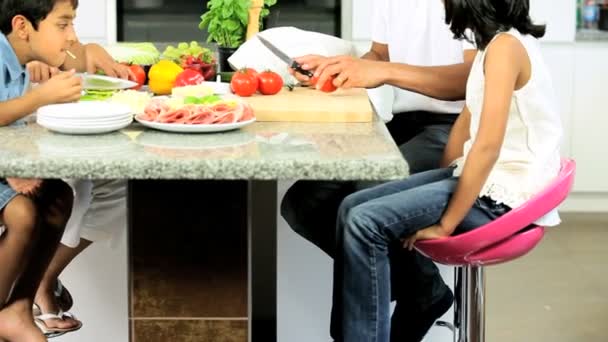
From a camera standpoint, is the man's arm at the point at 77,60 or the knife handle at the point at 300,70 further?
the man's arm at the point at 77,60

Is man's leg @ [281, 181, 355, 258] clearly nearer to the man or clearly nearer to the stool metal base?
the man

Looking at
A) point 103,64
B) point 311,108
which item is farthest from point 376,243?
point 103,64

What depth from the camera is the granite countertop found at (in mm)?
1771

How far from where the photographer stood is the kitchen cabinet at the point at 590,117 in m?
4.82

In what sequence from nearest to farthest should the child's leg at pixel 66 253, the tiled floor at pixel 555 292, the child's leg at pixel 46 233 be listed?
the child's leg at pixel 46 233 → the child's leg at pixel 66 253 → the tiled floor at pixel 555 292

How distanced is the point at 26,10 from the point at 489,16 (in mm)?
1017

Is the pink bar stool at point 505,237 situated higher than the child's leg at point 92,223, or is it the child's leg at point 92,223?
the pink bar stool at point 505,237

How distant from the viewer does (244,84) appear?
245cm

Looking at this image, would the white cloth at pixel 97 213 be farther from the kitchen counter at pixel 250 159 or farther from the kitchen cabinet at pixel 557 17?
the kitchen cabinet at pixel 557 17

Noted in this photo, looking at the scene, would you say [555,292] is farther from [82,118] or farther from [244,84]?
[82,118]

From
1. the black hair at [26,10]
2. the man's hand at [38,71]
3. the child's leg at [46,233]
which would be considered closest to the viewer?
the child's leg at [46,233]

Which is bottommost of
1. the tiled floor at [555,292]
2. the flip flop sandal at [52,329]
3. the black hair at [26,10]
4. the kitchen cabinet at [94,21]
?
the tiled floor at [555,292]

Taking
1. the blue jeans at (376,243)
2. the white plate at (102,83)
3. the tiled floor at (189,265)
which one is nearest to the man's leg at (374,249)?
the blue jeans at (376,243)

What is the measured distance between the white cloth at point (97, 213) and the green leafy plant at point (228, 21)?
2.10 ft
